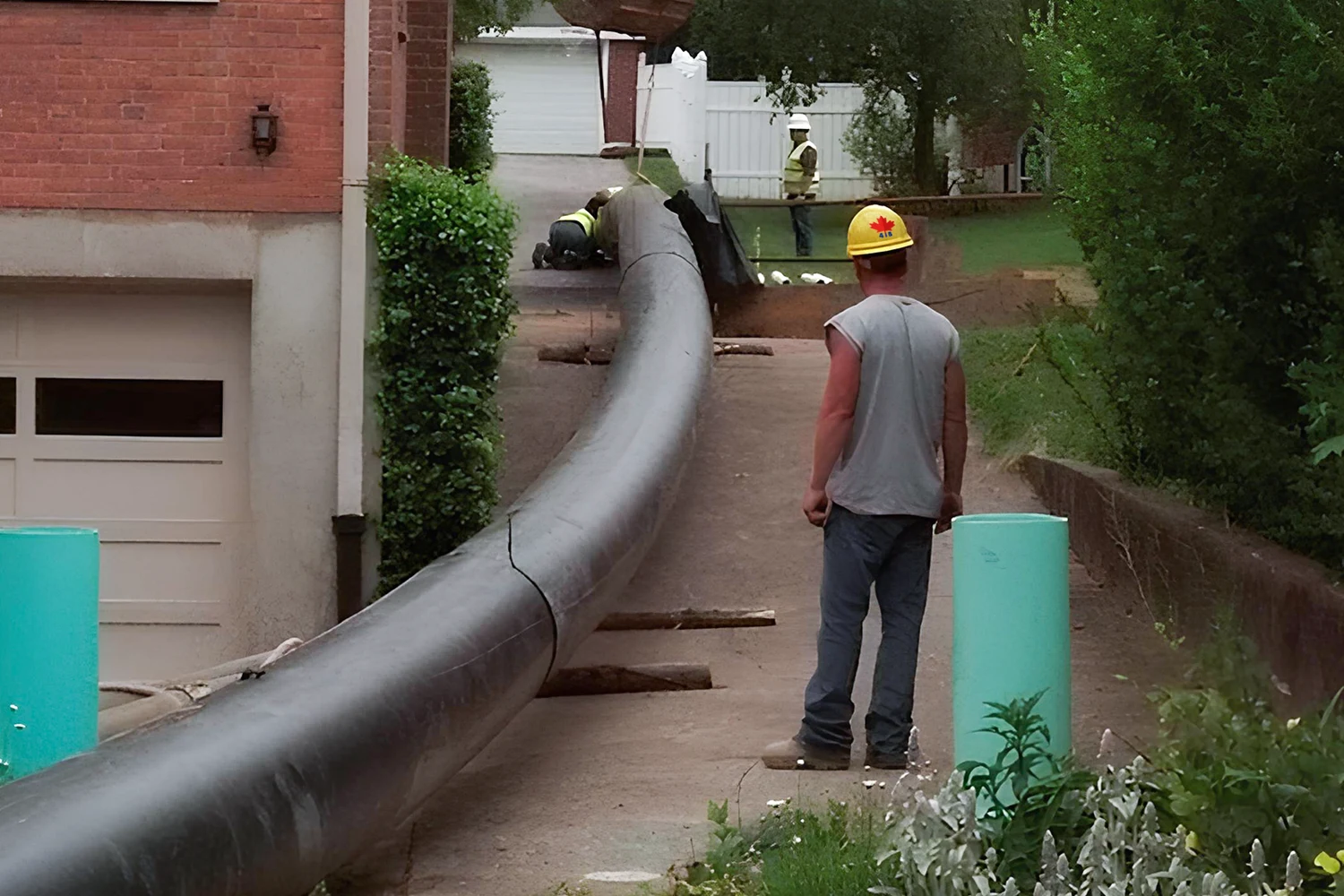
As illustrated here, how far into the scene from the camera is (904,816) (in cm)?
431

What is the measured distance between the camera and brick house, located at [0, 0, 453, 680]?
35.9 feet

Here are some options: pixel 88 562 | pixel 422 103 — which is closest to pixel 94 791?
pixel 88 562

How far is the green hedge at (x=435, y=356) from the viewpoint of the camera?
10.8 m

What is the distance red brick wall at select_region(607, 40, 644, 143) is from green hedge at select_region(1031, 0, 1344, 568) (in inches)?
749

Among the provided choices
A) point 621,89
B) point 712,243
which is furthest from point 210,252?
point 621,89

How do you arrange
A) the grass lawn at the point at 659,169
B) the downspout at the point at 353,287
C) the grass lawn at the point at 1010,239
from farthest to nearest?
the grass lawn at the point at 659,169 < the grass lawn at the point at 1010,239 < the downspout at the point at 353,287

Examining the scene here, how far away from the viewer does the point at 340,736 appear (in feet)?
16.3

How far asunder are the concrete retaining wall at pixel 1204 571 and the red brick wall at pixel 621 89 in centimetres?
1765

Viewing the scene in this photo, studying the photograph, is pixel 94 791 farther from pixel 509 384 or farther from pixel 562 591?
pixel 509 384

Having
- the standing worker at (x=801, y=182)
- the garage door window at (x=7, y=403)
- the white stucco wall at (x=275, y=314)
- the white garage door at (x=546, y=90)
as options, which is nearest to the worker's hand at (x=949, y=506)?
the white stucco wall at (x=275, y=314)

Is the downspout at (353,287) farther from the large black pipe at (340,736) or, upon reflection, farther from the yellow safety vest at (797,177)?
the yellow safety vest at (797,177)

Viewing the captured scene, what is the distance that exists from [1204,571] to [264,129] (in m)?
6.53

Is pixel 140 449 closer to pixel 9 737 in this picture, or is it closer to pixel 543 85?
pixel 9 737

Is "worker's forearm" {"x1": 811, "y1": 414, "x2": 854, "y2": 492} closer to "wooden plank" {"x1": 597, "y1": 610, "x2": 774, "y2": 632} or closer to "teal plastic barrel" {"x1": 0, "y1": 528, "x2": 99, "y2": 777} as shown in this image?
"teal plastic barrel" {"x1": 0, "y1": 528, "x2": 99, "y2": 777}
